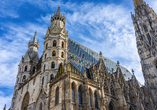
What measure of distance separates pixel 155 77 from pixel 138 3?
34039mm

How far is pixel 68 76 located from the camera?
88.1 feet

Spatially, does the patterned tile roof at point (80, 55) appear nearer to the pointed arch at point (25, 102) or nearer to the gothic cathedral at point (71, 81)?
the gothic cathedral at point (71, 81)

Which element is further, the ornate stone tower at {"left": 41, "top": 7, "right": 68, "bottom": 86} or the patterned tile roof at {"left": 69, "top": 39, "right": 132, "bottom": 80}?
the patterned tile roof at {"left": 69, "top": 39, "right": 132, "bottom": 80}

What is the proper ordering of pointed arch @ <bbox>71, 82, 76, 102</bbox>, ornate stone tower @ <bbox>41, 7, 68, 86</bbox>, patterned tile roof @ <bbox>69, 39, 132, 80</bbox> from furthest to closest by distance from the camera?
patterned tile roof @ <bbox>69, 39, 132, 80</bbox>
ornate stone tower @ <bbox>41, 7, 68, 86</bbox>
pointed arch @ <bbox>71, 82, 76, 102</bbox>

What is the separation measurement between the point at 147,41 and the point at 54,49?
118 ft

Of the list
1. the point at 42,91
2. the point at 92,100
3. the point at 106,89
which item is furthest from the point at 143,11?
the point at 42,91

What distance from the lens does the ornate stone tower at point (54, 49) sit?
32188mm

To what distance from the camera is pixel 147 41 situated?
5625 centimetres

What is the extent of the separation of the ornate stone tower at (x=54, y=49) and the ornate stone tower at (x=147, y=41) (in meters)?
29.9

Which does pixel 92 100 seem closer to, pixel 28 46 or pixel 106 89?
pixel 106 89

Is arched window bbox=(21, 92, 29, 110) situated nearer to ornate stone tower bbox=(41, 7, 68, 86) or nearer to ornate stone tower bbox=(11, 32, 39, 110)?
ornate stone tower bbox=(11, 32, 39, 110)

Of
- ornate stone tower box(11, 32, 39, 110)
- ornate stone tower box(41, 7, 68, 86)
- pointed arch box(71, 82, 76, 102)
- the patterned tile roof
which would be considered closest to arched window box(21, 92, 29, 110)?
ornate stone tower box(11, 32, 39, 110)

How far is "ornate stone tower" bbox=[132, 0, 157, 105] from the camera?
5043 centimetres

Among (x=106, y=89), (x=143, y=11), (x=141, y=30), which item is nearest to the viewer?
(x=106, y=89)
